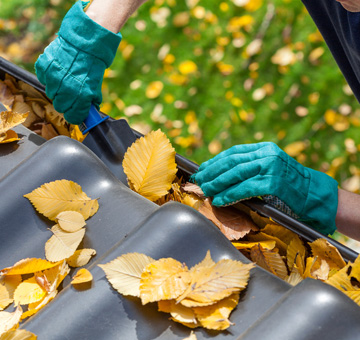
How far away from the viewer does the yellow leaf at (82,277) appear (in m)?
0.91

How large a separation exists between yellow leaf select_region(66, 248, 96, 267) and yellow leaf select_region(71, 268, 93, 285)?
0.20ft

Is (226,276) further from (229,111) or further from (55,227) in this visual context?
(229,111)

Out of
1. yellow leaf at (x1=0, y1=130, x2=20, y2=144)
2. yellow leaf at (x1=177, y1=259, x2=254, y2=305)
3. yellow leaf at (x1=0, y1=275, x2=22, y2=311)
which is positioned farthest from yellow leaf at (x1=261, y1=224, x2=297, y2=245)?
yellow leaf at (x1=0, y1=130, x2=20, y2=144)

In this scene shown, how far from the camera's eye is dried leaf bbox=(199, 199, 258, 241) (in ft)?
3.78

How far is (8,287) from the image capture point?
0.99 metres

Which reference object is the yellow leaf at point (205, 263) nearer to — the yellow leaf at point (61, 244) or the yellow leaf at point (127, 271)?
the yellow leaf at point (127, 271)

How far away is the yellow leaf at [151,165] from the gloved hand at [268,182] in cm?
8

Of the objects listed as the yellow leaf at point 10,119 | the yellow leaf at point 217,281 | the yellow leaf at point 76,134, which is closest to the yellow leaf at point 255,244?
the yellow leaf at point 217,281

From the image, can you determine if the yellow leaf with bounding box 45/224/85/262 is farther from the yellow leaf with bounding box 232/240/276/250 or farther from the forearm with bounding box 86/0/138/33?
the forearm with bounding box 86/0/138/33

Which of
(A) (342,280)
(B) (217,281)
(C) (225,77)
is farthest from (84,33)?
(C) (225,77)

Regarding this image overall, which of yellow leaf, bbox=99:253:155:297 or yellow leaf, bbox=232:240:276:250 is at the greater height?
yellow leaf, bbox=99:253:155:297

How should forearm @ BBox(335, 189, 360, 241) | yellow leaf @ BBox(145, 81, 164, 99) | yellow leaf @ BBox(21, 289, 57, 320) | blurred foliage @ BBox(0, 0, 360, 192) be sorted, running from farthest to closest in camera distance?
yellow leaf @ BBox(145, 81, 164, 99) → blurred foliage @ BBox(0, 0, 360, 192) → forearm @ BBox(335, 189, 360, 241) → yellow leaf @ BBox(21, 289, 57, 320)

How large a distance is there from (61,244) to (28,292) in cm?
12

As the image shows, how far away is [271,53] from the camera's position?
2912 mm
